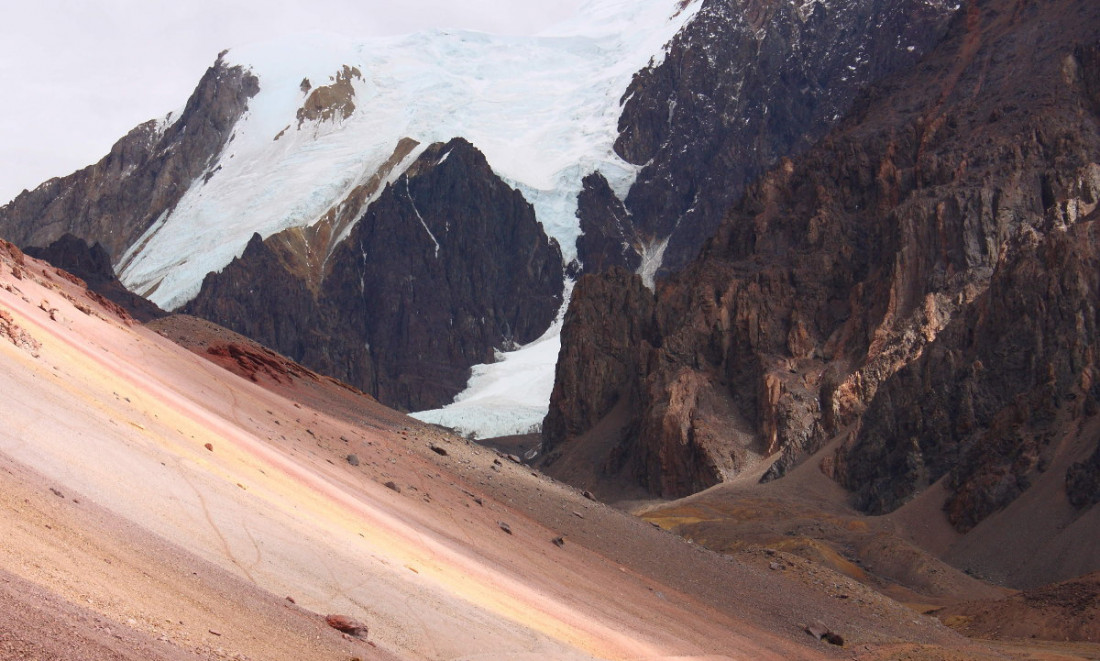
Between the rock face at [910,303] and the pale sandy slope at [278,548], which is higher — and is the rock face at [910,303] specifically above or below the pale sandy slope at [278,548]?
above

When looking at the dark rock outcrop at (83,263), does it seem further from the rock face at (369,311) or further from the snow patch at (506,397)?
the rock face at (369,311)

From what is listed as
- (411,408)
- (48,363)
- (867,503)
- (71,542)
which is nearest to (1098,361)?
(867,503)

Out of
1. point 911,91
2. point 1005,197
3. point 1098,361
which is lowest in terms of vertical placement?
point 1098,361

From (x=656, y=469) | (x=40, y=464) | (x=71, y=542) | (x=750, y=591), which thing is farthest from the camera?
(x=656, y=469)

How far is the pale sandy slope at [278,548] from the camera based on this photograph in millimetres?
14734

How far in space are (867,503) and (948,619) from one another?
34.7 metres

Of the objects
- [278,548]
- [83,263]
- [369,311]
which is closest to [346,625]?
[278,548]

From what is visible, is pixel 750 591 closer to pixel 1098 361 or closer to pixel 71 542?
pixel 71 542

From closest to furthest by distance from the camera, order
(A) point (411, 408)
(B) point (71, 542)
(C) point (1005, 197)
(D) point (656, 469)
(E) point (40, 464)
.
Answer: (B) point (71, 542) < (E) point (40, 464) < (C) point (1005, 197) < (D) point (656, 469) < (A) point (411, 408)

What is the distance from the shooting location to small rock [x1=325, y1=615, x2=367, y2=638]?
1722cm

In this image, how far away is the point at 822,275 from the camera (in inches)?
4291

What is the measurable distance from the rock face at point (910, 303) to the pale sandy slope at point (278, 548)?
3013 centimetres

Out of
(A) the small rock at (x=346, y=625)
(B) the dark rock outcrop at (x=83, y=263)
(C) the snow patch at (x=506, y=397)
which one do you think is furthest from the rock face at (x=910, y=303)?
(A) the small rock at (x=346, y=625)

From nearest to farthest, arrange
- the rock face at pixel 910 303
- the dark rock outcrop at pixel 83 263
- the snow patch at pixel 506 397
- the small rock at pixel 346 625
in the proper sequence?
the small rock at pixel 346 625 → the rock face at pixel 910 303 → the dark rock outcrop at pixel 83 263 → the snow patch at pixel 506 397
